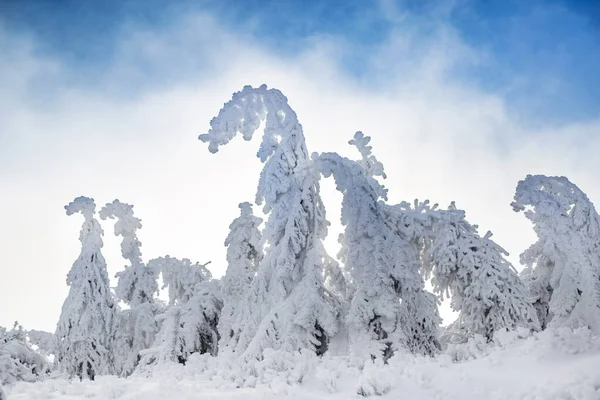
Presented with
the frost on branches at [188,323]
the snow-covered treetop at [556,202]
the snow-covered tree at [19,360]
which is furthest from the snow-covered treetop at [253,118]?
the snow-covered tree at [19,360]

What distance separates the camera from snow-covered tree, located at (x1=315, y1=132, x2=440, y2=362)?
11.2 metres

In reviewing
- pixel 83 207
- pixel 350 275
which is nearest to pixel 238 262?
pixel 350 275

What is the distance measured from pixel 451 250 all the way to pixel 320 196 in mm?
4063

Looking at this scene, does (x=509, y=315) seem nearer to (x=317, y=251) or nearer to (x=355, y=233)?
(x=355, y=233)

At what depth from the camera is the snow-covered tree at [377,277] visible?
1120 centimetres

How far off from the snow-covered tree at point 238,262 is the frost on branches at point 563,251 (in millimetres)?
8603

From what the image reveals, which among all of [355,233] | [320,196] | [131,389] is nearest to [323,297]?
[355,233]

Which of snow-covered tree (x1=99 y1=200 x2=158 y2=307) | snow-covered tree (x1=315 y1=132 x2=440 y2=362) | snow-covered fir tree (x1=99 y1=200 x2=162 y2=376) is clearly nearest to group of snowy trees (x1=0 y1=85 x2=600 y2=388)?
snow-covered tree (x1=315 y1=132 x2=440 y2=362)

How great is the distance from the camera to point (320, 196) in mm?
13625

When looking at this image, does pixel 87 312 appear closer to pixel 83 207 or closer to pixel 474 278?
pixel 83 207

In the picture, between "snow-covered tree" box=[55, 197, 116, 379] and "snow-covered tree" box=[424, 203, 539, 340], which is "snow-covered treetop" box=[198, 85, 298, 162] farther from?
"snow-covered tree" box=[55, 197, 116, 379]

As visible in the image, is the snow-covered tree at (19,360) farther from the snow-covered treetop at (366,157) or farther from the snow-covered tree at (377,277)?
the snow-covered treetop at (366,157)

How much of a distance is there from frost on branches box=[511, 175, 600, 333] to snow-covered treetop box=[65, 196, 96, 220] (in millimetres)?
15090

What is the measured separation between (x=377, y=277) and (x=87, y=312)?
11.4 meters
